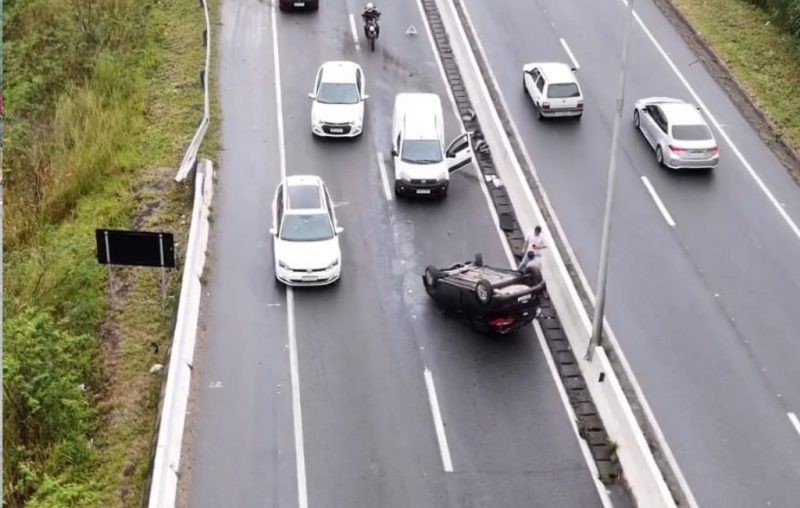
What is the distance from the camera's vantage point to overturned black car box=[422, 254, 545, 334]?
20.3 m

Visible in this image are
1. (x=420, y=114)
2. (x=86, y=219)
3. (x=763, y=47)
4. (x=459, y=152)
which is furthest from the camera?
(x=763, y=47)

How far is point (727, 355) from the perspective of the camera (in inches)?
828

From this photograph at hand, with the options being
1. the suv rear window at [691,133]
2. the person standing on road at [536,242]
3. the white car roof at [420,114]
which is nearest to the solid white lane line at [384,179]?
the white car roof at [420,114]

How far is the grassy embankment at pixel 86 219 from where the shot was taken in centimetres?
1798

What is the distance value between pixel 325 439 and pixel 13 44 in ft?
82.5

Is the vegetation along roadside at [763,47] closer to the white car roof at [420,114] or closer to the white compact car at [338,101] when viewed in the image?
the white car roof at [420,114]

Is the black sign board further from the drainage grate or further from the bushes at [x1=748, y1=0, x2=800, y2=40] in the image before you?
the bushes at [x1=748, y1=0, x2=800, y2=40]

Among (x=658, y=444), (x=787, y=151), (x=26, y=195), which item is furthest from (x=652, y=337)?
(x=26, y=195)

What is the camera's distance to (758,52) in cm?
3447

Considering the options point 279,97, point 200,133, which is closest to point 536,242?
point 200,133

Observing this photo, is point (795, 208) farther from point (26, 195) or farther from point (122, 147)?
point (26, 195)

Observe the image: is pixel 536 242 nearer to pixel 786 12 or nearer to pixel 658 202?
pixel 658 202

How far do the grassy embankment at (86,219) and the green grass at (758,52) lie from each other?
1768cm

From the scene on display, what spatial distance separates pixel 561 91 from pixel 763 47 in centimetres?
966
